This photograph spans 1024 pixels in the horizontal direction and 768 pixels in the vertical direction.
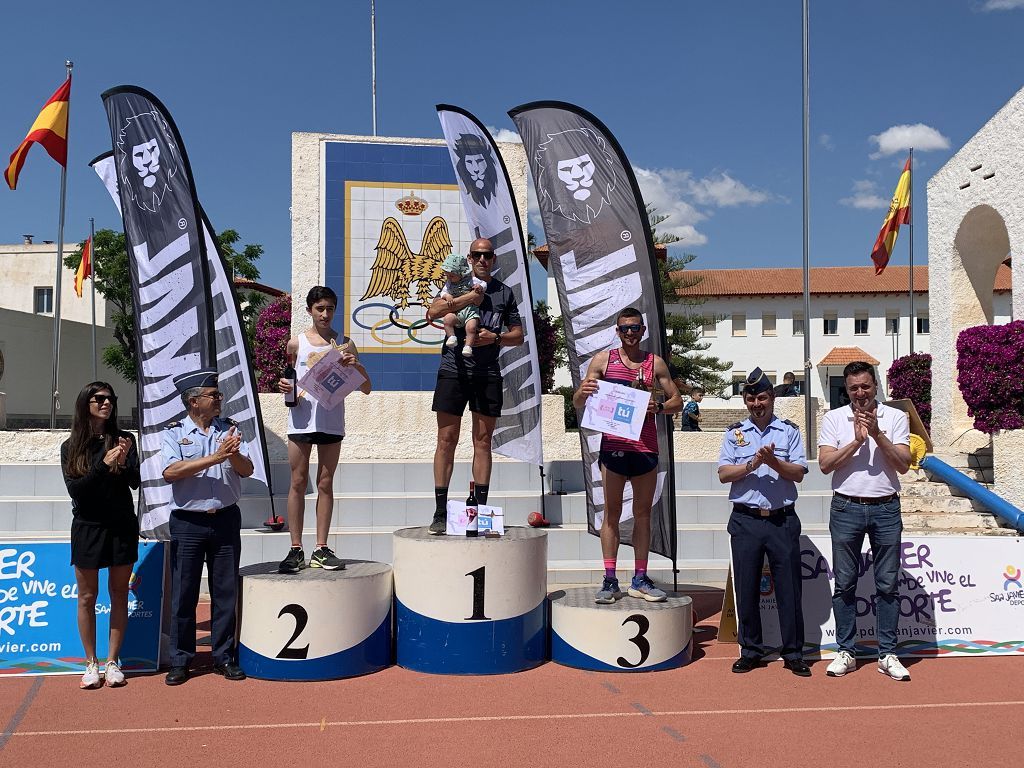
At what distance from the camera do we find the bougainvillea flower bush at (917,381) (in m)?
14.4

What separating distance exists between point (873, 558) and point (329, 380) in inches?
139

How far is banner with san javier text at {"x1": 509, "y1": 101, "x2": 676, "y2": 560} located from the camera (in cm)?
640

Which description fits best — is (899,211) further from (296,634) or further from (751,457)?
(296,634)

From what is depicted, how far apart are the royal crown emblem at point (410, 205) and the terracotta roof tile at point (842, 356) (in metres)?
44.8

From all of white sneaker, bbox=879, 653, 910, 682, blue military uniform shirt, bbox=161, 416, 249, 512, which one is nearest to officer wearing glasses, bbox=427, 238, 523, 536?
blue military uniform shirt, bbox=161, 416, 249, 512

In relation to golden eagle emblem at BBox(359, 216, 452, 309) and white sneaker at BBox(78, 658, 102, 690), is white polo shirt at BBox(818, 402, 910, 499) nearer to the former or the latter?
white sneaker at BBox(78, 658, 102, 690)

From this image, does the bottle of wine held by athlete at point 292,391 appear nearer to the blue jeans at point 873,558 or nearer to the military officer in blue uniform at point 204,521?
the military officer in blue uniform at point 204,521

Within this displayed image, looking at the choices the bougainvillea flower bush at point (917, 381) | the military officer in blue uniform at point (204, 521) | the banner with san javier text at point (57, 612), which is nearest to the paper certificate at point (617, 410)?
the military officer in blue uniform at point (204, 521)

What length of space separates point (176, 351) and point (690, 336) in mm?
34286

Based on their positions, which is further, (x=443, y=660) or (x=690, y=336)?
(x=690, y=336)

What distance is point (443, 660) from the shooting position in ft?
17.1

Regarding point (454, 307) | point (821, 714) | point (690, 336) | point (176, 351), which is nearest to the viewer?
point (821, 714)

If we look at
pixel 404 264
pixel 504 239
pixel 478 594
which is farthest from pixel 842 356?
pixel 478 594

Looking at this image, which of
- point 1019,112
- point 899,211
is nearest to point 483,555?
point 1019,112
